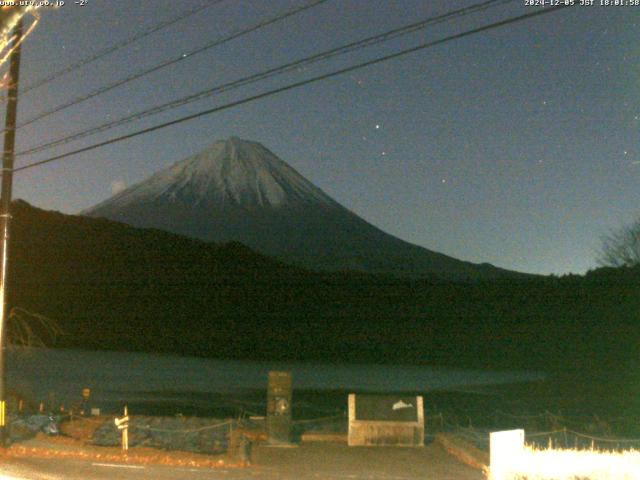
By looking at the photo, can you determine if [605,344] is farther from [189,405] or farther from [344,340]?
[189,405]

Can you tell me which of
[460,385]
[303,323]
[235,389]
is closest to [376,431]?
[235,389]

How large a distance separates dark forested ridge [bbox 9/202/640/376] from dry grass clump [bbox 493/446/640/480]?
5403 cm

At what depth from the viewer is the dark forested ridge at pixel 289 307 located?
8088 centimetres

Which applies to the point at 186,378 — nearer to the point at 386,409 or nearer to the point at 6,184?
the point at 386,409

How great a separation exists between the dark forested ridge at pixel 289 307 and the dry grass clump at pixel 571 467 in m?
54.0

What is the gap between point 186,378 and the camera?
65500 mm

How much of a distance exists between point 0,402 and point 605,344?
64915 mm

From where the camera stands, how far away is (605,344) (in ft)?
247

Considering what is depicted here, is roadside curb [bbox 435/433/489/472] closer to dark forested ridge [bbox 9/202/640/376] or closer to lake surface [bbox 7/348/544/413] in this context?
lake surface [bbox 7/348/544/413]

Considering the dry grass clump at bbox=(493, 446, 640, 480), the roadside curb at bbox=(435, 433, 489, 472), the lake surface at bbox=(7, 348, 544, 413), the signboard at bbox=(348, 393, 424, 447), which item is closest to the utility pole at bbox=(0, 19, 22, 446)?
the signboard at bbox=(348, 393, 424, 447)

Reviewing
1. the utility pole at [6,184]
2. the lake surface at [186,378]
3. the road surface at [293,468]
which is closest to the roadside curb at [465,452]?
the road surface at [293,468]

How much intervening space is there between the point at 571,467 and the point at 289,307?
→ 313 ft

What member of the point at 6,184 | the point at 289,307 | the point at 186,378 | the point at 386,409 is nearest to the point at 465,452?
the point at 386,409

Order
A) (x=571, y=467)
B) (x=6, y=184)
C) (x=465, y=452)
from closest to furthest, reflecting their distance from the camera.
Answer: (x=571, y=467) → (x=465, y=452) → (x=6, y=184)
